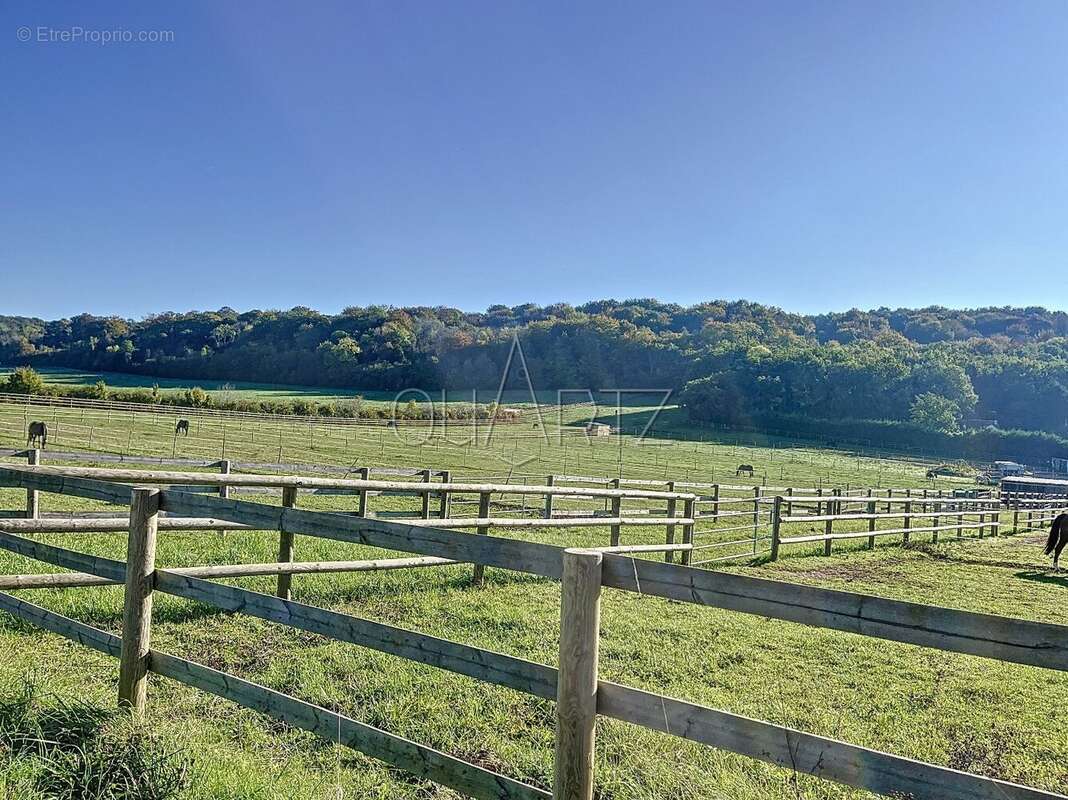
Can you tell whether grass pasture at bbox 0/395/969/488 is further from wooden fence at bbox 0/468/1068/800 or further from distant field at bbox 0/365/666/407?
distant field at bbox 0/365/666/407

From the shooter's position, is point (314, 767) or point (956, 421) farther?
point (956, 421)

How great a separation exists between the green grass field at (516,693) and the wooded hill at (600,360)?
79.5 m

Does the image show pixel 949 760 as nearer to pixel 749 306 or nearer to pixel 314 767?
pixel 314 767

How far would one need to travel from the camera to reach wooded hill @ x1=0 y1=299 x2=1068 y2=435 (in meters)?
87.4

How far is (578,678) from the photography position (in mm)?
2418

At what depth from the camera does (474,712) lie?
420 centimetres

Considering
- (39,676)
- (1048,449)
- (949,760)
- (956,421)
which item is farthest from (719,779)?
(956,421)

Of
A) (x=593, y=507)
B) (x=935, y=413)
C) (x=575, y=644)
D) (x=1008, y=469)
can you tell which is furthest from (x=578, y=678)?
(x=935, y=413)

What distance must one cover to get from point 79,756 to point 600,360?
4509 inches

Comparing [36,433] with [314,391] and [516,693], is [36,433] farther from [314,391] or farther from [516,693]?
[314,391]

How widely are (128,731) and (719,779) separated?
2.79 metres

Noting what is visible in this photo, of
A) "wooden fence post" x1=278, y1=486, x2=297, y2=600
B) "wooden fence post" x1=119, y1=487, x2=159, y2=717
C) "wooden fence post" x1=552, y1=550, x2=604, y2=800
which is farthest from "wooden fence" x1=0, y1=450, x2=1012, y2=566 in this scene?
"wooden fence post" x1=552, y1=550, x2=604, y2=800

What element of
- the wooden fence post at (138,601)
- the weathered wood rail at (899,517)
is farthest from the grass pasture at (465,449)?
the wooden fence post at (138,601)

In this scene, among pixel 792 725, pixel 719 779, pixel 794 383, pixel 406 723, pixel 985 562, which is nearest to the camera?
pixel 719 779
